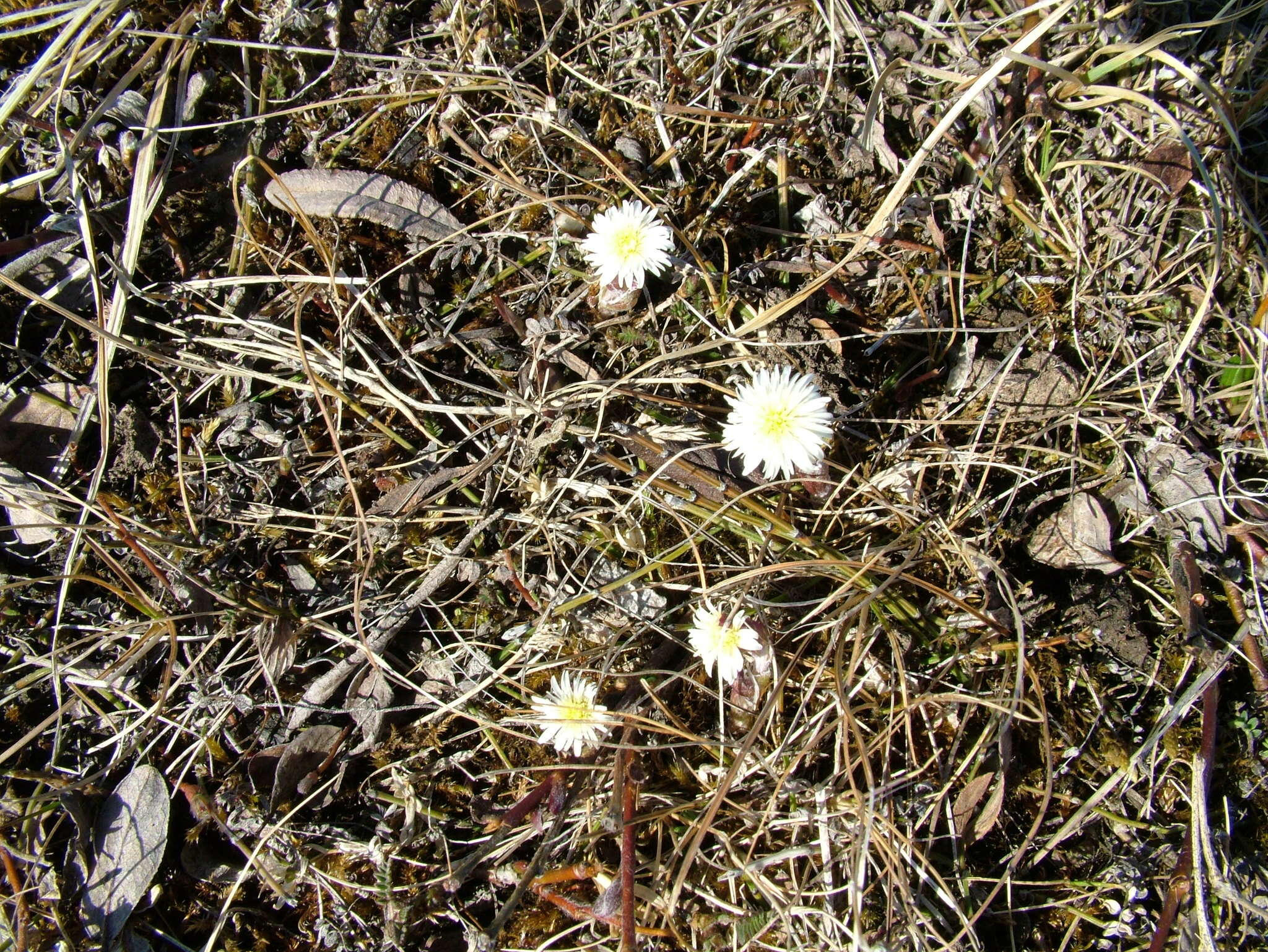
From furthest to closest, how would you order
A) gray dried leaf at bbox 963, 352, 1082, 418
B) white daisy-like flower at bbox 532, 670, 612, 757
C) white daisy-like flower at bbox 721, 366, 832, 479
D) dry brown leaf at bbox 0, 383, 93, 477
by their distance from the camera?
dry brown leaf at bbox 0, 383, 93, 477 < gray dried leaf at bbox 963, 352, 1082, 418 < white daisy-like flower at bbox 532, 670, 612, 757 < white daisy-like flower at bbox 721, 366, 832, 479

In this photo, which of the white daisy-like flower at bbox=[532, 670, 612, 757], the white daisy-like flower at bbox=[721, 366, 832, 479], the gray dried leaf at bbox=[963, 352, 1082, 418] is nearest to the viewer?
the white daisy-like flower at bbox=[721, 366, 832, 479]

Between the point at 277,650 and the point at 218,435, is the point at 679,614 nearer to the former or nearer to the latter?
the point at 277,650

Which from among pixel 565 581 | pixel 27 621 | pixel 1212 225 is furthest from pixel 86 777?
pixel 1212 225

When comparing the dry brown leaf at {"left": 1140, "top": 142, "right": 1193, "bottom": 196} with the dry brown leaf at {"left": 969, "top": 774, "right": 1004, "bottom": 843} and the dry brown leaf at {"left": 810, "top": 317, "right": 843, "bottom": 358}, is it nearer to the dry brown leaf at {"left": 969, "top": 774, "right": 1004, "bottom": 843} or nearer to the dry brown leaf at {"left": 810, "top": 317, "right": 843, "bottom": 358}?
the dry brown leaf at {"left": 810, "top": 317, "right": 843, "bottom": 358}

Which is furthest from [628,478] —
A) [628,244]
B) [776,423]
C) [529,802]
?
[529,802]

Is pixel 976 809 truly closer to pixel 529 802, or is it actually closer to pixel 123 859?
pixel 529 802

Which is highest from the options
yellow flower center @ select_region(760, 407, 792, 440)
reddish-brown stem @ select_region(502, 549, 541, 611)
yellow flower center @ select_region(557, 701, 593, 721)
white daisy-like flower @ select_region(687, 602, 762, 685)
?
yellow flower center @ select_region(760, 407, 792, 440)

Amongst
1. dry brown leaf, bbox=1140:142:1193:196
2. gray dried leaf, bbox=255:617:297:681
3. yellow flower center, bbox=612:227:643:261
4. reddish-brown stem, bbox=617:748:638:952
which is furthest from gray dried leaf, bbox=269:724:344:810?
dry brown leaf, bbox=1140:142:1193:196
